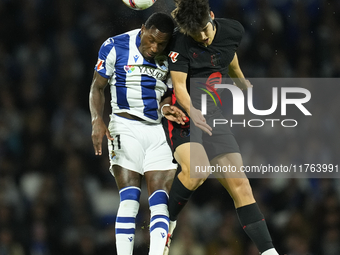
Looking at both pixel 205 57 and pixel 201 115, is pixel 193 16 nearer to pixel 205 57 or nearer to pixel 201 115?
pixel 205 57

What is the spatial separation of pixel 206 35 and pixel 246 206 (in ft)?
3.63

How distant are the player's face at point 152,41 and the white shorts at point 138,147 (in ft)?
1.62

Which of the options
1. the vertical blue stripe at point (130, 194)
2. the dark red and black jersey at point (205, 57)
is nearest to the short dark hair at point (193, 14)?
the dark red and black jersey at point (205, 57)

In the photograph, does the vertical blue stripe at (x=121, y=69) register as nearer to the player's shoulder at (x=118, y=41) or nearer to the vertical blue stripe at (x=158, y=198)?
the player's shoulder at (x=118, y=41)

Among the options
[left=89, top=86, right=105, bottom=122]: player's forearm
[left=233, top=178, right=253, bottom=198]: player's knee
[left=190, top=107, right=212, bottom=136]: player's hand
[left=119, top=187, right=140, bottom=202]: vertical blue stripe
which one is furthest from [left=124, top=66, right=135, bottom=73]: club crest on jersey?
[left=233, top=178, right=253, bottom=198]: player's knee

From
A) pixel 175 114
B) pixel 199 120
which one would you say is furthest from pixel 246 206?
pixel 175 114

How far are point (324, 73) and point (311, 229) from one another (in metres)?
1.64

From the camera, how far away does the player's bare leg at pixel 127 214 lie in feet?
8.73

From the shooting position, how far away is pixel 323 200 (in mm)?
4129

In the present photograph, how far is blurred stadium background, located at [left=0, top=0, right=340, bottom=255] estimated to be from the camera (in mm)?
4031

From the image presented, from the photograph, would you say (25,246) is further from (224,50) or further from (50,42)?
(224,50)

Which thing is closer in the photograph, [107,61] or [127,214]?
[127,214]

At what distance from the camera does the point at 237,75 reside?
10.1 feet

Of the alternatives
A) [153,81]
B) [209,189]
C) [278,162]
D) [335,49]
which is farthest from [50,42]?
[335,49]
